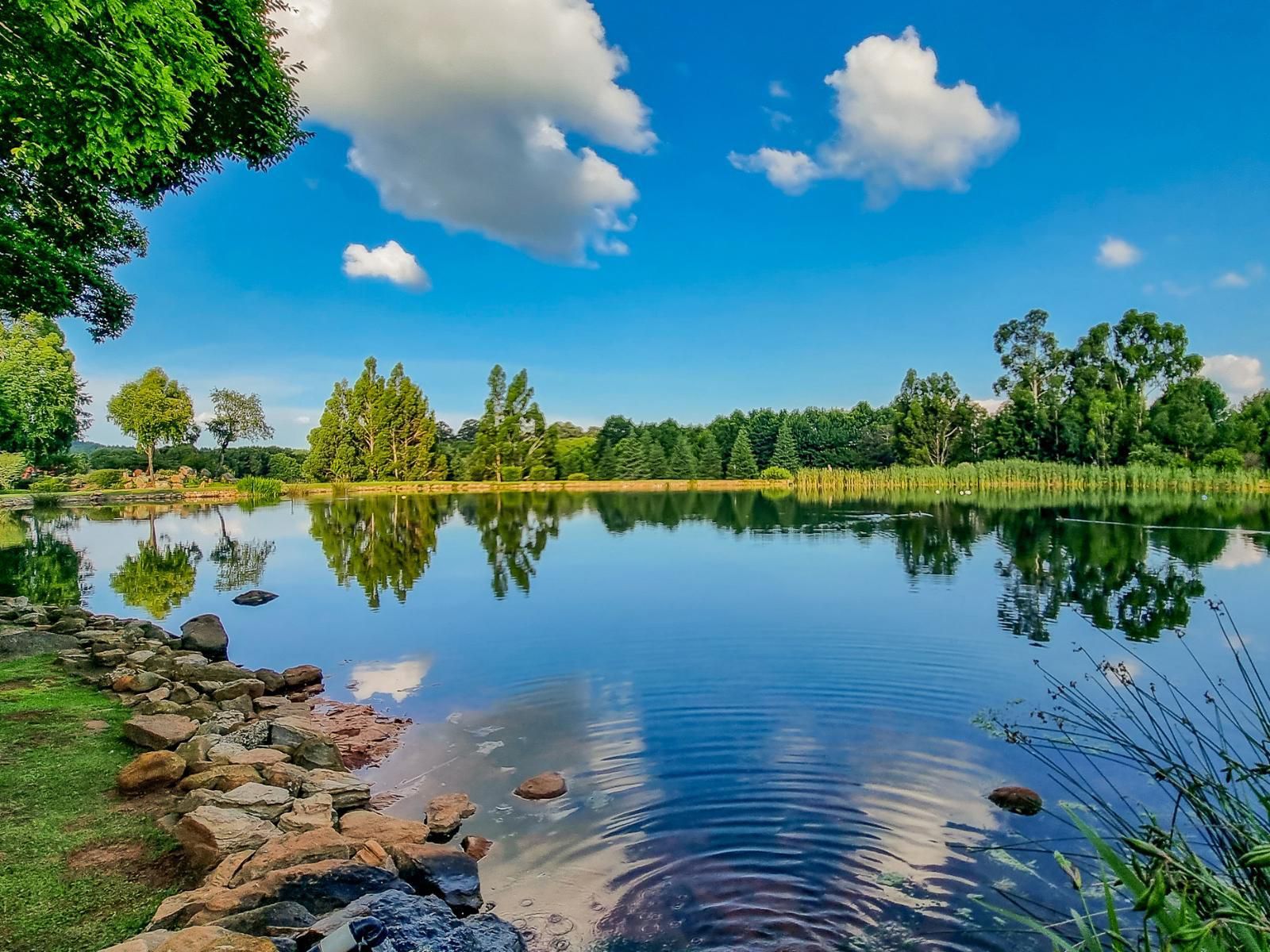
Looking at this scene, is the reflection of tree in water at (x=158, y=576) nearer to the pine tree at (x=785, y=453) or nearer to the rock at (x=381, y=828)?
the rock at (x=381, y=828)

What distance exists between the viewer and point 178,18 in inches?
204

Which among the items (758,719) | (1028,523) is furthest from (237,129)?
(1028,523)

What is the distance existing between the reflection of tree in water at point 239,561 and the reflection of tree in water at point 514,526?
5336 millimetres

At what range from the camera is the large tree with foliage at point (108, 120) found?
5098mm

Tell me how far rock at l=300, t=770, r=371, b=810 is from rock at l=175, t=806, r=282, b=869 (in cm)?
78

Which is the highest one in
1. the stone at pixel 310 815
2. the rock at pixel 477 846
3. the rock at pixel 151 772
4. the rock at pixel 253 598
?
the rock at pixel 151 772

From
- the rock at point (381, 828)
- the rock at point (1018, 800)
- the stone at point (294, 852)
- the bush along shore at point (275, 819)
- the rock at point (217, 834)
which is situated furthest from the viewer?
the rock at point (1018, 800)

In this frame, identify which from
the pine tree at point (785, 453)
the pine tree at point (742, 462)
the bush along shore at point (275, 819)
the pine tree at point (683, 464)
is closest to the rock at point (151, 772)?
the bush along shore at point (275, 819)

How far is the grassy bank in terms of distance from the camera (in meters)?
39.8

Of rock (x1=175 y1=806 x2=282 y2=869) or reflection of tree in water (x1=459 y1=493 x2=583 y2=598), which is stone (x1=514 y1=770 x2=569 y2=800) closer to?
rock (x1=175 y1=806 x2=282 y2=869)

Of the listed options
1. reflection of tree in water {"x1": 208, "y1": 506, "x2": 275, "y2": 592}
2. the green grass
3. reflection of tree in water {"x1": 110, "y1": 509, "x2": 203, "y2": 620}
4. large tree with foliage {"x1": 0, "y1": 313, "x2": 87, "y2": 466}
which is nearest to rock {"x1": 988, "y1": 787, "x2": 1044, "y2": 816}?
the green grass

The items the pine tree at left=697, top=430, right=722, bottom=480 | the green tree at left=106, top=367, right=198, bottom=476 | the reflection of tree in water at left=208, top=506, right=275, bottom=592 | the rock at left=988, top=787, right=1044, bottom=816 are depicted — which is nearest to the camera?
the rock at left=988, top=787, right=1044, bottom=816

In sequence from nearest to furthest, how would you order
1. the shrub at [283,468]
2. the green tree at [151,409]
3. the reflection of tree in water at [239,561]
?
1. the reflection of tree in water at [239,561]
2. the green tree at [151,409]
3. the shrub at [283,468]

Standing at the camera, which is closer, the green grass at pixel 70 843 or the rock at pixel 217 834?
the green grass at pixel 70 843
